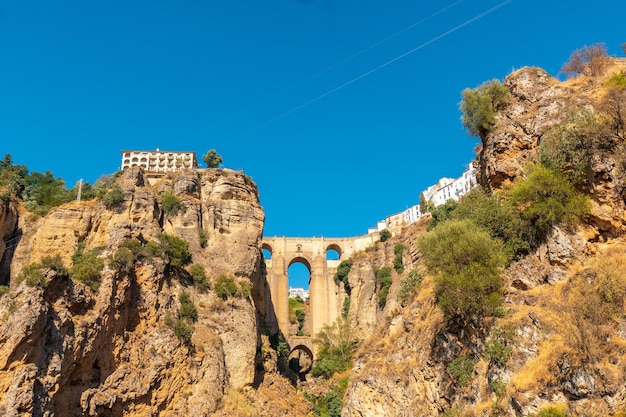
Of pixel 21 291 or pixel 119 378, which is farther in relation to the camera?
pixel 119 378

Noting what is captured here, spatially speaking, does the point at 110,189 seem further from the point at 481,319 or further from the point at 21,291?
the point at 481,319

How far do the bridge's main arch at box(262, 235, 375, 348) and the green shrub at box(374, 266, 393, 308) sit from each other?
22.6 ft

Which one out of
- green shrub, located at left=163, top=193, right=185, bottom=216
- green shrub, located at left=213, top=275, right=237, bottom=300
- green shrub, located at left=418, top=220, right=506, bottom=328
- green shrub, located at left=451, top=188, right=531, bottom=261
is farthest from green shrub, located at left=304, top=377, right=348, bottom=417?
green shrub, located at left=451, top=188, right=531, bottom=261

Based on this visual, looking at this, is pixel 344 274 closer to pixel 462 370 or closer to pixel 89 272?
pixel 89 272

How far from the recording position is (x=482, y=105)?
29844 millimetres

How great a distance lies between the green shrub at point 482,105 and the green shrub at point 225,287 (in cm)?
1863

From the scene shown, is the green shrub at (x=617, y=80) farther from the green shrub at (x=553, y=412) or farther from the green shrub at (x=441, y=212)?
the green shrub at (x=441, y=212)

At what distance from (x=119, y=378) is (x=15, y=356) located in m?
6.76

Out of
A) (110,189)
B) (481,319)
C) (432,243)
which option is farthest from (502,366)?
(110,189)

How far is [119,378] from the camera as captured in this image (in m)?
30.6

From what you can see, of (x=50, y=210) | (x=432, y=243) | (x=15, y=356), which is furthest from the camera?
(x=50, y=210)

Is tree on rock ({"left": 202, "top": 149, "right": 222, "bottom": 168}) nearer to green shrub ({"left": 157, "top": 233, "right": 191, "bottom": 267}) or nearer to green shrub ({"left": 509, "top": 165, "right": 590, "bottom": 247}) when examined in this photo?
green shrub ({"left": 157, "top": 233, "right": 191, "bottom": 267})

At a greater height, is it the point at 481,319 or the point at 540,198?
the point at 540,198

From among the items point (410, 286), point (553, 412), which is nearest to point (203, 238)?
point (410, 286)
